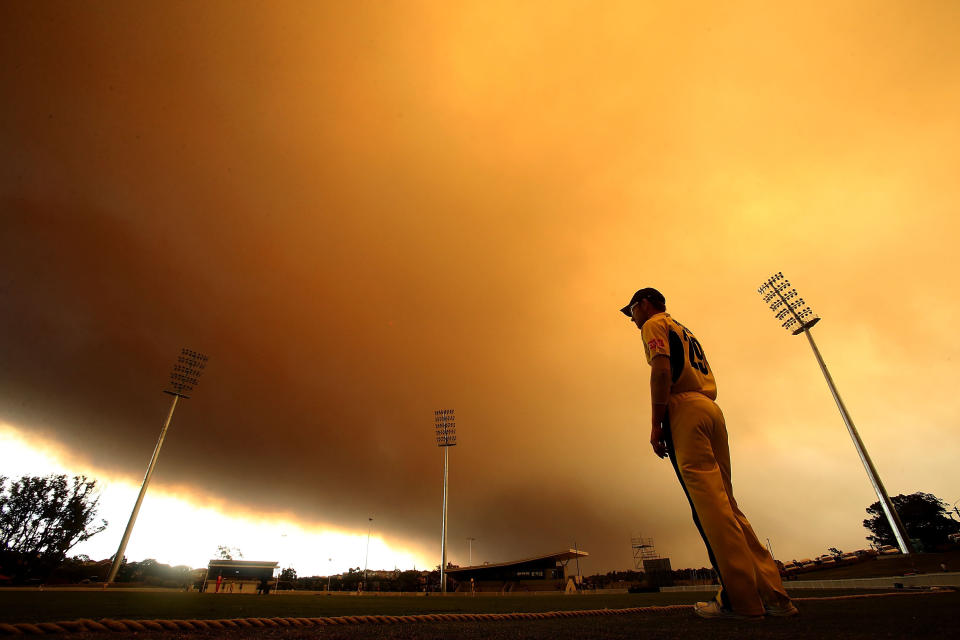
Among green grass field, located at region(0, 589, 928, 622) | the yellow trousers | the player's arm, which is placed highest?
the player's arm

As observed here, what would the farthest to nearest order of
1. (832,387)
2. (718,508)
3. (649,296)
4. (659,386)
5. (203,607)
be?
(832,387), (203,607), (649,296), (659,386), (718,508)

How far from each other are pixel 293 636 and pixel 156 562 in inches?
3510

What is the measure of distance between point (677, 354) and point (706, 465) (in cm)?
72

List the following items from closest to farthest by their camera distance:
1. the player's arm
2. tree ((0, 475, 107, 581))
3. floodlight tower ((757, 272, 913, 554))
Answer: the player's arm < floodlight tower ((757, 272, 913, 554)) < tree ((0, 475, 107, 581))

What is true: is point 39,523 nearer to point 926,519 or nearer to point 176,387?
point 176,387

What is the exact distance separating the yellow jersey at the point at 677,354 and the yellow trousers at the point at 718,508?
0.09 metres

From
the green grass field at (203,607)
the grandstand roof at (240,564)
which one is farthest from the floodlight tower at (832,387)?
the grandstand roof at (240,564)

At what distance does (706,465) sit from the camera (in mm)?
2459

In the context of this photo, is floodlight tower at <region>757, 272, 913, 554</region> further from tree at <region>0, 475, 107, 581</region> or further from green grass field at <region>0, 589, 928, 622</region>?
tree at <region>0, 475, 107, 581</region>

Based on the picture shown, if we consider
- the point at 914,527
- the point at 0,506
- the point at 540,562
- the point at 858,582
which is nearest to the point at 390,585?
the point at 540,562

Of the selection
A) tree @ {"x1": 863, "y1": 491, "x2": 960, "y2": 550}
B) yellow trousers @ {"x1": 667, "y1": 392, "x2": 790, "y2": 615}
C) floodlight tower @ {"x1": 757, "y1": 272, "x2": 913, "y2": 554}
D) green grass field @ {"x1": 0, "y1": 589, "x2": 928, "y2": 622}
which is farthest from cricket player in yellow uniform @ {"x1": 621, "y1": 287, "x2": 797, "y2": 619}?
tree @ {"x1": 863, "y1": 491, "x2": 960, "y2": 550}

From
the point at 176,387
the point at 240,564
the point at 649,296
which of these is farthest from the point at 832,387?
the point at 240,564

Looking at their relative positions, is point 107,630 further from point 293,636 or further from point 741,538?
point 741,538

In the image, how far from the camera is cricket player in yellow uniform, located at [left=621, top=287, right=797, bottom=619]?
2.25 m
